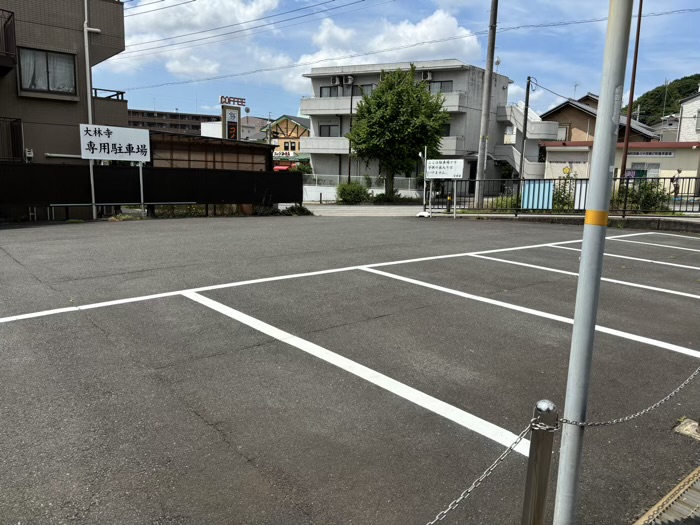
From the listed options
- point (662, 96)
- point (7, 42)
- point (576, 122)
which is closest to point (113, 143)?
point (7, 42)

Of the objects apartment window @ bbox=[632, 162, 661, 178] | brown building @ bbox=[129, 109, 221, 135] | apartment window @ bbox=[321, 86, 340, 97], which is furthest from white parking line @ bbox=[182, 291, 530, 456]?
brown building @ bbox=[129, 109, 221, 135]

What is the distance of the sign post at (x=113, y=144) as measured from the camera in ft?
55.1

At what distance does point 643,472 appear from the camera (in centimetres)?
308

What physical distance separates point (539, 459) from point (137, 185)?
1826 cm

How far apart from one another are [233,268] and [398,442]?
565cm

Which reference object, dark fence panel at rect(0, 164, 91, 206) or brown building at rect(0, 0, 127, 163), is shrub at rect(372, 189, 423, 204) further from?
dark fence panel at rect(0, 164, 91, 206)

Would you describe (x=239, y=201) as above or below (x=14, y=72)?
below

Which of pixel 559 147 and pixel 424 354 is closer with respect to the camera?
pixel 424 354

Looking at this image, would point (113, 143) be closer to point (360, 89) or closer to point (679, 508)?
point (679, 508)

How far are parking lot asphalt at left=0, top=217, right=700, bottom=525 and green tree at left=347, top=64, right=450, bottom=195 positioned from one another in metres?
30.9

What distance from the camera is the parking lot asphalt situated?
2.81 meters

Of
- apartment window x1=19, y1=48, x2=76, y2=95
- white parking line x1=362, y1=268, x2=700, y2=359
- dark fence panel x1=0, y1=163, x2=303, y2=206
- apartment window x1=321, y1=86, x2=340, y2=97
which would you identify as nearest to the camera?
white parking line x1=362, y1=268, x2=700, y2=359

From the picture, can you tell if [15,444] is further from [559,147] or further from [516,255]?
[559,147]

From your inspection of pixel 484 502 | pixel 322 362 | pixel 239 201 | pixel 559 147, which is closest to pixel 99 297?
pixel 322 362
